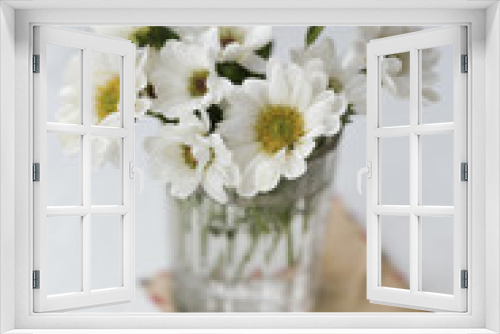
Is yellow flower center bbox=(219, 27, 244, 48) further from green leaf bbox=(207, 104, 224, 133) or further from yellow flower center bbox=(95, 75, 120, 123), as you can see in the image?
yellow flower center bbox=(95, 75, 120, 123)

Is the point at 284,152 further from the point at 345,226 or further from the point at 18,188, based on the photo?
the point at 18,188

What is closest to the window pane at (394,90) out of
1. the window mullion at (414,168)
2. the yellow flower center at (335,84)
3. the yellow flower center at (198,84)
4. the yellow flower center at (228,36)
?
the window mullion at (414,168)

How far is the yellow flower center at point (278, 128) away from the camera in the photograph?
219 centimetres

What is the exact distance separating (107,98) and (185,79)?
1.24 ft

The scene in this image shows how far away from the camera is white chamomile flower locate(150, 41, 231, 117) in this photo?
2191 mm

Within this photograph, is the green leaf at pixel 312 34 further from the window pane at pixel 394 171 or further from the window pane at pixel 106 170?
the window pane at pixel 106 170

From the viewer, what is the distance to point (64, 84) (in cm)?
199

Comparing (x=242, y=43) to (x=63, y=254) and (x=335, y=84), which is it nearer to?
(x=335, y=84)

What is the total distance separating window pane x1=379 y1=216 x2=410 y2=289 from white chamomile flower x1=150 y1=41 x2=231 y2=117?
1.00 m

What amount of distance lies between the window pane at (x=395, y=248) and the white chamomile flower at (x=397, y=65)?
1.98 ft

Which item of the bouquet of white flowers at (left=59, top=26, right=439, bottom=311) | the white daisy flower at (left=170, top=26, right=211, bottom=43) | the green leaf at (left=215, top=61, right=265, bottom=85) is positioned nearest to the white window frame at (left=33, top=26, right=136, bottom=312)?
the bouquet of white flowers at (left=59, top=26, right=439, bottom=311)

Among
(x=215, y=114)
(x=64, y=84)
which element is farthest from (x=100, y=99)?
(x=215, y=114)
